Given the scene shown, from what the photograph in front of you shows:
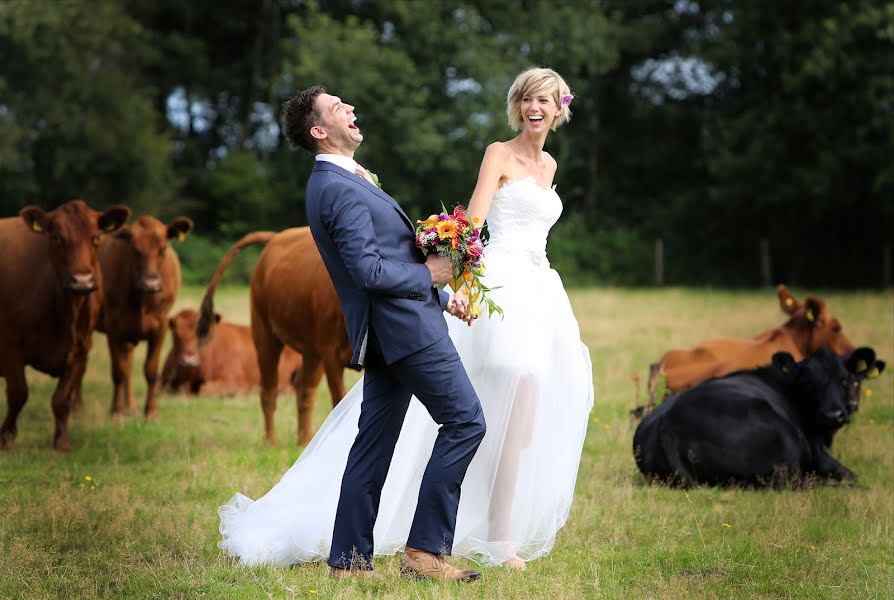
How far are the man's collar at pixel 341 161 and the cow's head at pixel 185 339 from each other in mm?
8132

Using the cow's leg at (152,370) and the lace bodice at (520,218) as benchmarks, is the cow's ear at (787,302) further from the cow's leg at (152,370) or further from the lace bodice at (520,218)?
the cow's leg at (152,370)

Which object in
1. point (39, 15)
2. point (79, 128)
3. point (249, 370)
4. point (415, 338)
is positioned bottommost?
point (249, 370)

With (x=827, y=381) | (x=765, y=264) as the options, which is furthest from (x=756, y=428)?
(x=765, y=264)

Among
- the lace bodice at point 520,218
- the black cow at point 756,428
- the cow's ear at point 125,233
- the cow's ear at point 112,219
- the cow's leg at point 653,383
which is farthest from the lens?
the cow's ear at point 125,233

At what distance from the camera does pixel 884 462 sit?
823 centimetres

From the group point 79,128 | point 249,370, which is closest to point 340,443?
point 249,370

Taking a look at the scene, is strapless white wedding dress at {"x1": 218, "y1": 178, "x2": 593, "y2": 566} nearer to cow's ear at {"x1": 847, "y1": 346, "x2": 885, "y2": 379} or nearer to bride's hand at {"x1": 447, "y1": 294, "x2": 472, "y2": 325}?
bride's hand at {"x1": 447, "y1": 294, "x2": 472, "y2": 325}

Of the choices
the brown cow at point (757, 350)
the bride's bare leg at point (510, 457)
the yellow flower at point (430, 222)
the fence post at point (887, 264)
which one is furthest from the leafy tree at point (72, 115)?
the yellow flower at point (430, 222)

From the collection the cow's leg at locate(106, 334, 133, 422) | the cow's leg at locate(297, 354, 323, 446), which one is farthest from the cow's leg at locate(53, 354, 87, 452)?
the cow's leg at locate(297, 354, 323, 446)

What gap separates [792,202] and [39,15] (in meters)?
21.7

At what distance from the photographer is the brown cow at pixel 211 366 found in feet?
41.8

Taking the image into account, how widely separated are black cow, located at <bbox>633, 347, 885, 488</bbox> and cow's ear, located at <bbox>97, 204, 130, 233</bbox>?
16.0 feet

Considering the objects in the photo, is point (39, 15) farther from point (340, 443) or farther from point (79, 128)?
point (340, 443)

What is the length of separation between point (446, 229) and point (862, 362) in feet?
14.4
